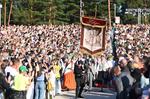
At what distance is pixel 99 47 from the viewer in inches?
668

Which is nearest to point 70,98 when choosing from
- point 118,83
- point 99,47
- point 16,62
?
point 99,47

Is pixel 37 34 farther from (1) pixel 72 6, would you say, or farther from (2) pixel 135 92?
(1) pixel 72 6

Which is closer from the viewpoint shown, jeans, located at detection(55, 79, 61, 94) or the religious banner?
the religious banner

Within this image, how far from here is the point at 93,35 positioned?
55.0 feet

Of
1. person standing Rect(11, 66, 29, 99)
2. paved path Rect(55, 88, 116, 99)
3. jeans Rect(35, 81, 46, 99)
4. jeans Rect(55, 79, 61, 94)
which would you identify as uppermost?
person standing Rect(11, 66, 29, 99)

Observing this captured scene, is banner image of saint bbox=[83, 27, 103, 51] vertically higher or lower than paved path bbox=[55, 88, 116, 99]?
higher

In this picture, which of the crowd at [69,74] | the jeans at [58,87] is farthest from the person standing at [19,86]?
the jeans at [58,87]

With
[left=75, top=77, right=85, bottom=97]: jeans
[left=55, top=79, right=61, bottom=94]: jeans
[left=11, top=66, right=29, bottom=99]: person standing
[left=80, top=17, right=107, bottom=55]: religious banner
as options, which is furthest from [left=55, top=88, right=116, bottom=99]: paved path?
[left=11, top=66, right=29, bottom=99]: person standing

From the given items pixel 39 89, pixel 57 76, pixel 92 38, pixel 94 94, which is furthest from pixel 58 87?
pixel 92 38

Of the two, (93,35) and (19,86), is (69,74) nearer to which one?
(93,35)

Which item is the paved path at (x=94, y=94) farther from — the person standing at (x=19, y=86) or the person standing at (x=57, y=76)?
the person standing at (x=19, y=86)

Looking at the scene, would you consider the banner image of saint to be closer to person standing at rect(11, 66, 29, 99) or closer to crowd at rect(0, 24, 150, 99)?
crowd at rect(0, 24, 150, 99)

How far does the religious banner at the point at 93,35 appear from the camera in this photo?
16734mm

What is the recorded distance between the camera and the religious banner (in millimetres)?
16734
